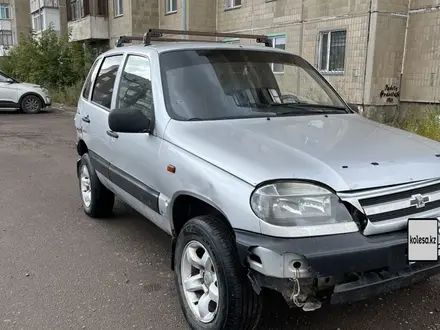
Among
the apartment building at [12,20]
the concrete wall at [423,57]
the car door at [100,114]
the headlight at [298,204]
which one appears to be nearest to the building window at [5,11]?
the apartment building at [12,20]

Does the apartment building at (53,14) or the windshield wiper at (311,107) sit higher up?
the apartment building at (53,14)

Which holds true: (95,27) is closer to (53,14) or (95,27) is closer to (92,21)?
(92,21)

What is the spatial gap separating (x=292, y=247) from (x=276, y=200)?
258 mm

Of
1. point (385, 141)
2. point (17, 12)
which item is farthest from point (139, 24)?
point (17, 12)

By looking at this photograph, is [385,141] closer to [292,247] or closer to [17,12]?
[292,247]

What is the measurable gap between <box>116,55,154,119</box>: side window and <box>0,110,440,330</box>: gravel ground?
1.34 meters

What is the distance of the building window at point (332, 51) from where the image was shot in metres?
13.0

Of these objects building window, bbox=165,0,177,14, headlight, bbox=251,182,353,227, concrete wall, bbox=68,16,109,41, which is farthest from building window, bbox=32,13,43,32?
headlight, bbox=251,182,353,227

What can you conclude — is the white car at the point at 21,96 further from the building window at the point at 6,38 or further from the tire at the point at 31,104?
the building window at the point at 6,38

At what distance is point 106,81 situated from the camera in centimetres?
453

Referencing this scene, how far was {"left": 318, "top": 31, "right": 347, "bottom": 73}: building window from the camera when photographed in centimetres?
1296

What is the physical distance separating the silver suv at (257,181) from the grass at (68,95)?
16.6 metres

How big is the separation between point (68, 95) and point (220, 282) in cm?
1912

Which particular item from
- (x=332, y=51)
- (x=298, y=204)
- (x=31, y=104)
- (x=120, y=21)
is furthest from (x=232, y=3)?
(x=298, y=204)
